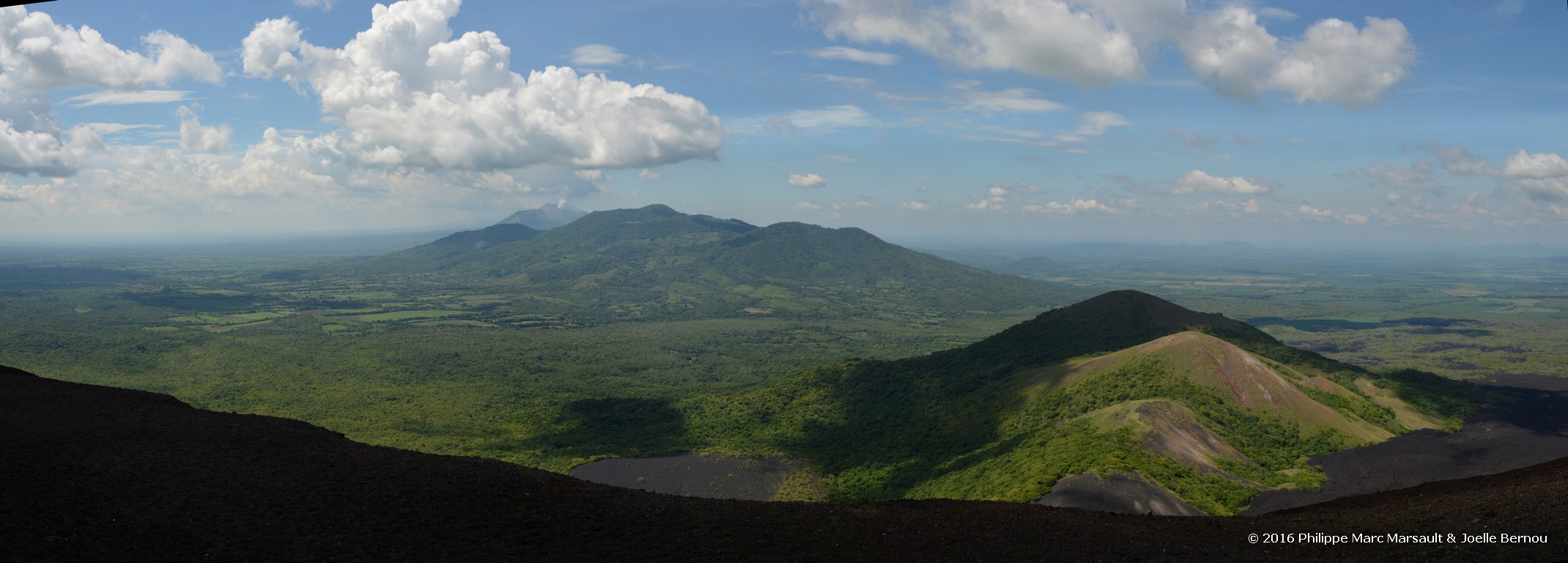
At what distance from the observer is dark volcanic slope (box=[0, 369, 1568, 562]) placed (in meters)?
21.0

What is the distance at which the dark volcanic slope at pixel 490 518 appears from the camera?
21.0 meters

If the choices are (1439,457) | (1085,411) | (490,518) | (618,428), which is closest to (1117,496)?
(1085,411)

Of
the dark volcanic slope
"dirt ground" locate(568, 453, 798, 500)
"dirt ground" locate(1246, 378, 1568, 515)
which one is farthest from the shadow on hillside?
"dirt ground" locate(1246, 378, 1568, 515)

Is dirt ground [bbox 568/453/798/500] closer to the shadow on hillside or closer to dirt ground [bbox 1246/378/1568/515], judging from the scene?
the shadow on hillside

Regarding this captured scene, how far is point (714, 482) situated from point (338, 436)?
1963 inches

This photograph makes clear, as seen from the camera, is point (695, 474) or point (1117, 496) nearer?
point (1117, 496)

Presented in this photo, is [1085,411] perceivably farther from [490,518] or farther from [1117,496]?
Answer: [490,518]

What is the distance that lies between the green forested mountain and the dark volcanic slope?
84.4 feet

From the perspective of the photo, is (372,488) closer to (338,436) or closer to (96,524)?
(96,524)

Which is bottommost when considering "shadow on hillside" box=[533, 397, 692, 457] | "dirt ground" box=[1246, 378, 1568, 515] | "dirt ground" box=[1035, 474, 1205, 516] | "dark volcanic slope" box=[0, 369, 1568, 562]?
"shadow on hillside" box=[533, 397, 692, 457]

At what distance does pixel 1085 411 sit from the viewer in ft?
240

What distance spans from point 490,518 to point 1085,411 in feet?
203

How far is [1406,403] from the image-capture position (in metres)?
84.4

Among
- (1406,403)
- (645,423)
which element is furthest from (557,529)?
(1406,403)
